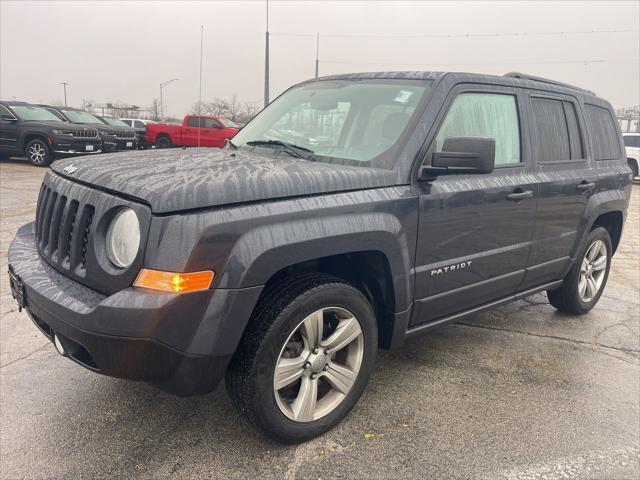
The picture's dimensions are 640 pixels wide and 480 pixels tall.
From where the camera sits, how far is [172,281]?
2031mm

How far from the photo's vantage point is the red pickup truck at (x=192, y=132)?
1998 centimetres

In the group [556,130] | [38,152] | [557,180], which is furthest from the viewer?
[38,152]

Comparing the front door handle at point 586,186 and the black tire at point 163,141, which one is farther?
the black tire at point 163,141

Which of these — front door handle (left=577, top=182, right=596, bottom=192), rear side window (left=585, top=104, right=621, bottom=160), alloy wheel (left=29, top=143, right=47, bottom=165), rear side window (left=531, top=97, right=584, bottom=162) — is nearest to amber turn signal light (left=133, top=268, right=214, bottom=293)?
rear side window (left=531, top=97, right=584, bottom=162)

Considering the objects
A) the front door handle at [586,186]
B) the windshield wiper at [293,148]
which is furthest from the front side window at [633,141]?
the windshield wiper at [293,148]

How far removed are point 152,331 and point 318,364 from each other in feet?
2.86

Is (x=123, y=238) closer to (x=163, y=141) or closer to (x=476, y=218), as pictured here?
(x=476, y=218)

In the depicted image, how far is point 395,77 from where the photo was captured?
325cm

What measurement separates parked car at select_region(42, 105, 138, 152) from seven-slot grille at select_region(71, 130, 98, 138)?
55 centimetres

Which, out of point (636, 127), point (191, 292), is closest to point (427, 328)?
point (191, 292)

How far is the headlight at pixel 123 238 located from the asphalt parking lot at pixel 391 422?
38.0 inches

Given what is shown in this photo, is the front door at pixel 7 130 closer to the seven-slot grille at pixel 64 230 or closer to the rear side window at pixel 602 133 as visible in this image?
the seven-slot grille at pixel 64 230

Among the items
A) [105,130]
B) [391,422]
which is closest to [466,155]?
[391,422]

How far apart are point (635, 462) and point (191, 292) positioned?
231 centimetres
